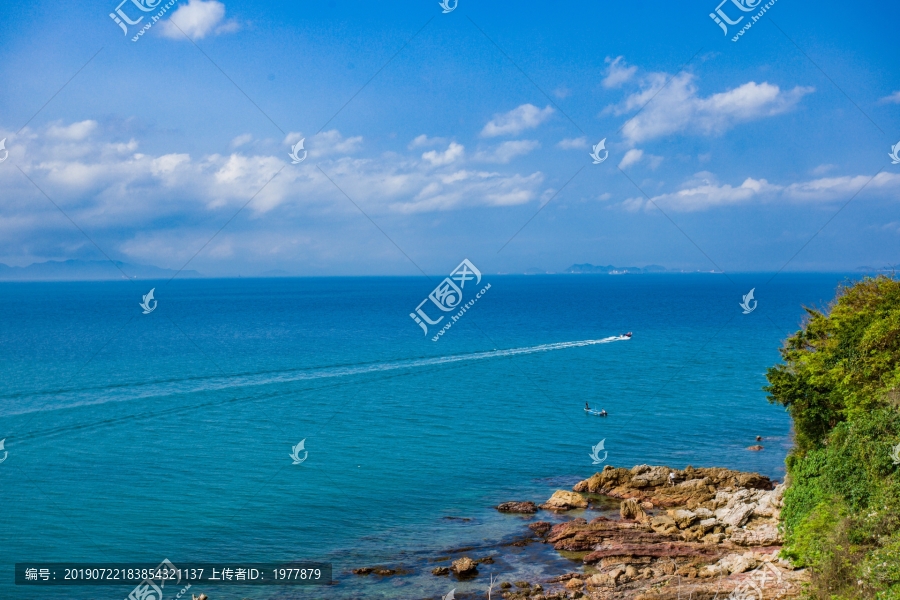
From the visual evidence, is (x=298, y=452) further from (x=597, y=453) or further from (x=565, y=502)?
(x=597, y=453)

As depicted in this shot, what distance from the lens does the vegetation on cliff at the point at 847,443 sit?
54.1ft

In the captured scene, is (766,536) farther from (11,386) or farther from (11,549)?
(11,386)

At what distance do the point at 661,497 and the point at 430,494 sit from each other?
10371 millimetres

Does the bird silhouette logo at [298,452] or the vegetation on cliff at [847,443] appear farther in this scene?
the bird silhouette logo at [298,452]

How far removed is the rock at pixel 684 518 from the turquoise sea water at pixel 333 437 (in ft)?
20.6

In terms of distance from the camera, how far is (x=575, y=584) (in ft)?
73.3

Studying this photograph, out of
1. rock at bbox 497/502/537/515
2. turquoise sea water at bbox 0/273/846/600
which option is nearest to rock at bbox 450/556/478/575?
turquoise sea water at bbox 0/273/846/600

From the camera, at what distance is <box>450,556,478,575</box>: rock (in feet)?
77.7

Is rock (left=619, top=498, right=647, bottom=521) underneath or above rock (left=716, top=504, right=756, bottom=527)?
above

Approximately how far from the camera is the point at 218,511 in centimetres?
3014
